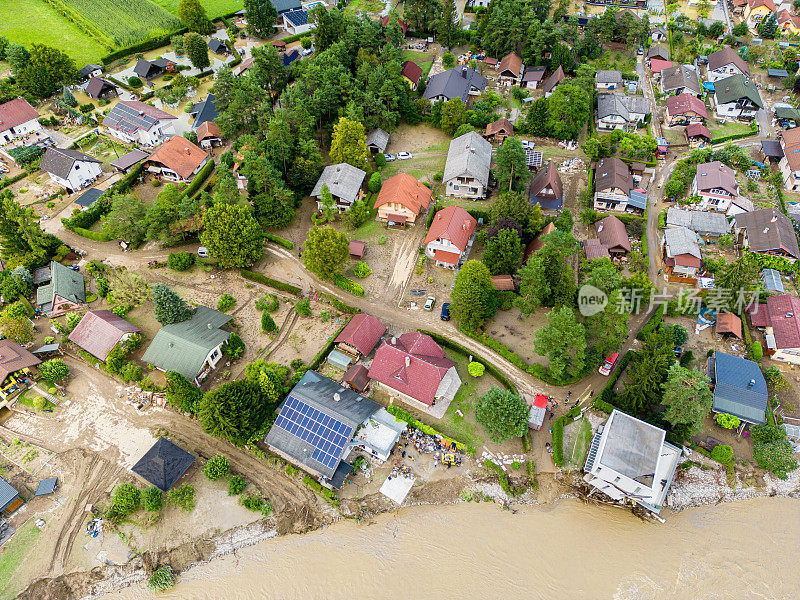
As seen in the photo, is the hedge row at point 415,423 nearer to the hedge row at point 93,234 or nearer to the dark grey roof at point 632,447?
the dark grey roof at point 632,447

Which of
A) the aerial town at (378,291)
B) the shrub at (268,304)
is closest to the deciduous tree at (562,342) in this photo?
the aerial town at (378,291)

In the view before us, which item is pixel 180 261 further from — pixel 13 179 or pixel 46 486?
pixel 13 179

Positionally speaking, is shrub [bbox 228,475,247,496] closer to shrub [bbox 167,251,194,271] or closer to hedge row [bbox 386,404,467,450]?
hedge row [bbox 386,404,467,450]

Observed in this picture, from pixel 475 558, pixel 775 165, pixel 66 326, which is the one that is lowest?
pixel 475 558

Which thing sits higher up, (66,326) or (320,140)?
(320,140)

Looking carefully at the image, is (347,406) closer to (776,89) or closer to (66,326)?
(66,326)

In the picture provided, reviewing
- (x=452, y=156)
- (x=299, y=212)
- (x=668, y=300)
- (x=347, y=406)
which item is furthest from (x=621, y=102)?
(x=347, y=406)
